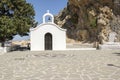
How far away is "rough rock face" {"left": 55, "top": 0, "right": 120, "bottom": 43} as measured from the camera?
5253 cm

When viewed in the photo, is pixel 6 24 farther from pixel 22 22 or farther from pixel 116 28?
pixel 116 28

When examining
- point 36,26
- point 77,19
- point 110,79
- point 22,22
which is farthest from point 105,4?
point 110,79

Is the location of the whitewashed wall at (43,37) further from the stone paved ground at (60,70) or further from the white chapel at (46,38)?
the stone paved ground at (60,70)

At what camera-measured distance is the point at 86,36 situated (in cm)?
5597

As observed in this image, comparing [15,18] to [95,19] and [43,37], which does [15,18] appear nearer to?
[43,37]

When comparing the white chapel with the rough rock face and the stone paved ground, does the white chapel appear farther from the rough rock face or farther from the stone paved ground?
the rough rock face

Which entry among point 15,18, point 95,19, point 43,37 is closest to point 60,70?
point 15,18

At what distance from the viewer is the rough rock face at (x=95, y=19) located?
172 feet

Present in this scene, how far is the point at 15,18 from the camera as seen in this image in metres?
28.8

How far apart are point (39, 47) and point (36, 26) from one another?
Result: 10.4 ft

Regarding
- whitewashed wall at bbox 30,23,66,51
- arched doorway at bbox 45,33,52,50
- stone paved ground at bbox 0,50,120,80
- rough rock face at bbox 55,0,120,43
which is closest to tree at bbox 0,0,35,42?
whitewashed wall at bbox 30,23,66,51

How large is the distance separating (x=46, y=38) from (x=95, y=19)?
25.0m

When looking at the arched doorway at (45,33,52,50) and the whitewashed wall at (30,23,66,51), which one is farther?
the arched doorway at (45,33,52,50)

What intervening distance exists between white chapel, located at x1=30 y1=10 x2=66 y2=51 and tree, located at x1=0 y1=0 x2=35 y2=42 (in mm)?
1414
